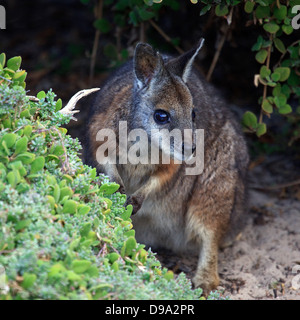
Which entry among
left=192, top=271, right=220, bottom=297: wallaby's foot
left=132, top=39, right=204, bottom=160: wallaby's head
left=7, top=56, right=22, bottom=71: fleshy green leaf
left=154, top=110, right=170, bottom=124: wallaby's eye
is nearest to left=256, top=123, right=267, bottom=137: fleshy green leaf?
left=132, top=39, right=204, bottom=160: wallaby's head

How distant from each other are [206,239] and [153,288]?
1.83 m

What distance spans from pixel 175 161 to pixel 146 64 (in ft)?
2.74

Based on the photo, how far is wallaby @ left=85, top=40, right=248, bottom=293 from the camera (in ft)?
13.4

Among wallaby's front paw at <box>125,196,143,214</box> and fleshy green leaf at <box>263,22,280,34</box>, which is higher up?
fleshy green leaf at <box>263,22,280,34</box>

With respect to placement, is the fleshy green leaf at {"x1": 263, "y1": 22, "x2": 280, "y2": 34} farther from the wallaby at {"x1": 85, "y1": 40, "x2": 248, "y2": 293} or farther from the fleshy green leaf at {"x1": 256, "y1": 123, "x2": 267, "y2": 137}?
the fleshy green leaf at {"x1": 256, "y1": 123, "x2": 267, "y2": 137}

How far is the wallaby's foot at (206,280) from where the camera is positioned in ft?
14.9

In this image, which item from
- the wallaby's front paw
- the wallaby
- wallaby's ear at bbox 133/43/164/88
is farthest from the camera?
the wallaby's front paw

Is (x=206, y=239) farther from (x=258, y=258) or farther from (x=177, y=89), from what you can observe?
(x=177, y=89)

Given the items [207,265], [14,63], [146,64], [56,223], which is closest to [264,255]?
[207,265]

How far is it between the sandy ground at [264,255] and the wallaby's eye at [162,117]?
5.07ft

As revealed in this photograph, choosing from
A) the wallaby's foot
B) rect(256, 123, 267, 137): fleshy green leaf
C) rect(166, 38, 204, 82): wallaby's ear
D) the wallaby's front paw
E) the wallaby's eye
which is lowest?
the wallaby's foot

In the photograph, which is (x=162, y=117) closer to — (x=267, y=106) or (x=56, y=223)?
(x=267, y=106)

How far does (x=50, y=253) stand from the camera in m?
2.66
